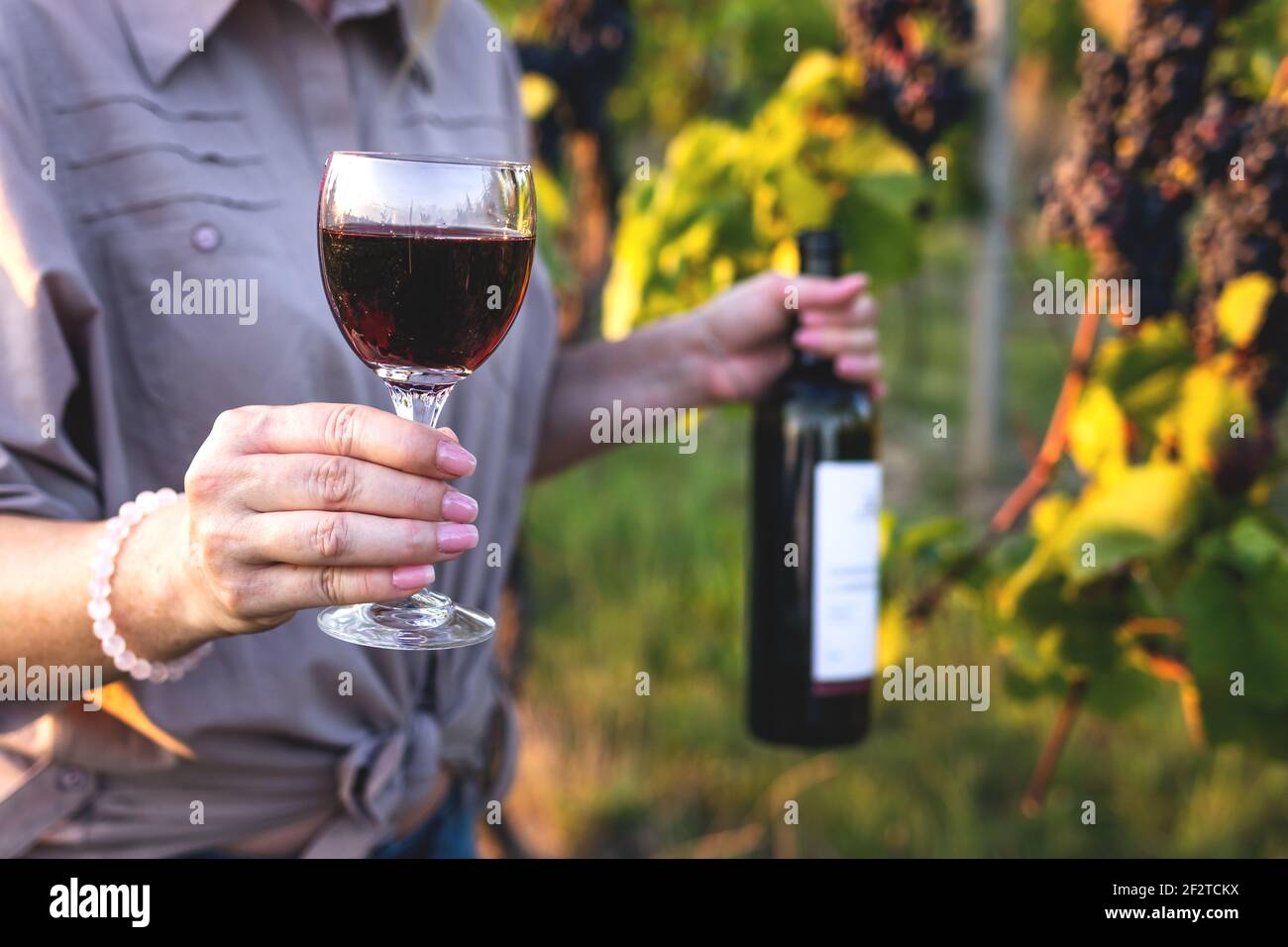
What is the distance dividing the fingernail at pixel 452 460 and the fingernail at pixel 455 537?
48 millimetres

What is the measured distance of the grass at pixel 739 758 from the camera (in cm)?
331

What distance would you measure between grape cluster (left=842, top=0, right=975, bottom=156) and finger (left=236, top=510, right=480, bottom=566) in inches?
56.8

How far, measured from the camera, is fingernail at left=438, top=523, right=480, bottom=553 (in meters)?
Answer: 1.08

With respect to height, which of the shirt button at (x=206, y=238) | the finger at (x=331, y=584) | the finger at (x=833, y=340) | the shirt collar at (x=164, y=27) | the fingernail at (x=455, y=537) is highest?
the shirt collar at (x=164, y=27)

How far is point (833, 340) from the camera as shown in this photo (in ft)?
6.32

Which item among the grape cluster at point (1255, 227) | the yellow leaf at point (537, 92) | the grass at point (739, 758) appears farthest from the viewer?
the grass at point (739, 758)

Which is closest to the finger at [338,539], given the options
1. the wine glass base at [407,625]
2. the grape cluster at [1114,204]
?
the wine glass base at [407,625]

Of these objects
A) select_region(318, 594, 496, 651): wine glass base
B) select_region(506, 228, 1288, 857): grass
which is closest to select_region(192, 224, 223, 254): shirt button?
select_region(318, 594, 496, 651): wine glass base

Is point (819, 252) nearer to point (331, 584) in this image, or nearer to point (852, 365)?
point (852, 365)

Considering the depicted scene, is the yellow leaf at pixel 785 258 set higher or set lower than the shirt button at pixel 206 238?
higher

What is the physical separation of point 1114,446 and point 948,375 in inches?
213

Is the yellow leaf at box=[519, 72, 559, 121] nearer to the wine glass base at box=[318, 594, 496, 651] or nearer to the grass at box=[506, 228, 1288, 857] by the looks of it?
the grass at box=[506, 228, 1288, 857]

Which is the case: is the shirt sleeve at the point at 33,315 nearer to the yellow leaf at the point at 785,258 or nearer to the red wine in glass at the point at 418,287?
the red wine in glass at the point at 418,287

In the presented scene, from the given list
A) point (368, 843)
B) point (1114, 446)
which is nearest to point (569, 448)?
point (368, 843)
